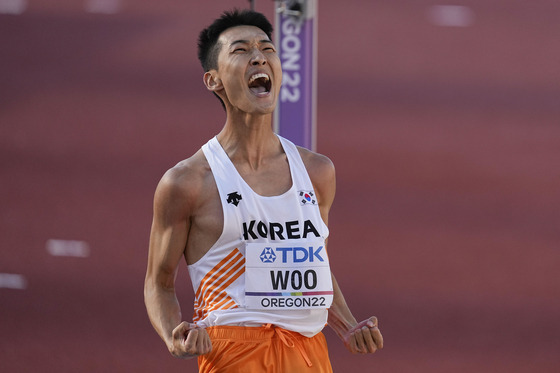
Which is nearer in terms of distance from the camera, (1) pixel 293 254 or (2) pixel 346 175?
A: (1) pixel 293 254

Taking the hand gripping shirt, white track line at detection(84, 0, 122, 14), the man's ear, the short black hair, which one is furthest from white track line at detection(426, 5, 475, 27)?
the hand gripping shirt

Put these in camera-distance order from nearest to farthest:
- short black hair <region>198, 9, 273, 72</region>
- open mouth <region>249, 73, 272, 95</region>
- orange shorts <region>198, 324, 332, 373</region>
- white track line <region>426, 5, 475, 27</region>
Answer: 1. orange shorts <region>198, 324, 332, 373</region>
2. open mouth <region>249, 73, 272, 95</region>
3. short black hair <region>198, 9, 273, 72</region>
4. white track line <region>426, 5, 475, 27</region>

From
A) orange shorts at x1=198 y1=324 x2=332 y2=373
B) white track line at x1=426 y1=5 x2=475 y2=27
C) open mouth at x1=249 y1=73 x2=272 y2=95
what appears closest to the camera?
orange shorts at x1=198 y1=324 x2=332 y2=373

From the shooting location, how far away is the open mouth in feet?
7.23

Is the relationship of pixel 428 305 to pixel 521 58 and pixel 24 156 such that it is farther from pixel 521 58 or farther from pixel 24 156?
pixel 24 156

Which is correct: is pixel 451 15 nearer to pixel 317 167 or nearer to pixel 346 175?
pixel 346 175

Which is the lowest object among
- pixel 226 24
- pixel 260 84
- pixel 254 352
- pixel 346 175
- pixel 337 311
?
pixel 254 352

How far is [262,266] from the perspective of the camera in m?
2.11

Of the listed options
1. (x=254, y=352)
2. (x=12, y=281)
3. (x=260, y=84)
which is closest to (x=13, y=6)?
(x=12, y=281)

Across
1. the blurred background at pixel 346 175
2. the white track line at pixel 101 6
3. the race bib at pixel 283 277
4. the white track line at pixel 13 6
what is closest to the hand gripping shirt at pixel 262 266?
the race bib at pixel 283 277

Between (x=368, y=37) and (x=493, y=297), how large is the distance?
1.69 metres

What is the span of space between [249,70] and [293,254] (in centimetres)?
51

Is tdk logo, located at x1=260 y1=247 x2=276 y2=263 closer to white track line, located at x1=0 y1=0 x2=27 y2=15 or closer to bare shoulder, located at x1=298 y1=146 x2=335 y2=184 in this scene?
bare shoulder, located at x1=298 y1=146 x2=335 y2=184

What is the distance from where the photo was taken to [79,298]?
477cm
